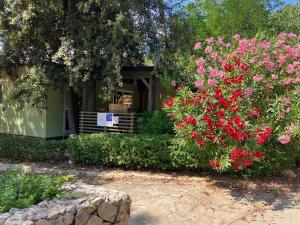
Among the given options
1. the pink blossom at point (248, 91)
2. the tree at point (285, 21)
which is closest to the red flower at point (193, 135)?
the pink blossom at point (248, 91)

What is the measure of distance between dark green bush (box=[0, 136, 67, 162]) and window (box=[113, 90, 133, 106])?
18.1 ft

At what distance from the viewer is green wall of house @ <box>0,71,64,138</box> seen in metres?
13.5

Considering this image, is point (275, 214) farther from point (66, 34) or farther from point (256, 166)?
point (66, 34)

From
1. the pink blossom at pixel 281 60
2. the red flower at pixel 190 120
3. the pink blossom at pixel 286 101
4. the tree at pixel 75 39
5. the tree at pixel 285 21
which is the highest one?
the tree at pixel 285 21

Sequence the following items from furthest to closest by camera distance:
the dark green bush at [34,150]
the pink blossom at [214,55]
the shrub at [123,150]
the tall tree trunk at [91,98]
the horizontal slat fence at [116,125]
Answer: the tall tree trunk at [91,98] → the horizontal slat fence at [116,125] → the dark green bush at [34,150] → the shrub at [123,150] → the pink blossom at [214,55]

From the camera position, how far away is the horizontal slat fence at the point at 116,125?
11.5 meters

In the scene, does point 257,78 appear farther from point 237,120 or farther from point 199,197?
point 199,197

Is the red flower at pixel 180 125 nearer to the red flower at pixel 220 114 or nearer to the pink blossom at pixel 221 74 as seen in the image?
the red flower at pixel 220 114

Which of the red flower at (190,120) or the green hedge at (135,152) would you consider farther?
the green hedge at (135,152)

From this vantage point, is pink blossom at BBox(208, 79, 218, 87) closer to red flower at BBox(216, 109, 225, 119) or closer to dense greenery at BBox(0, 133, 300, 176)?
red flower at BBox(216, 109, 225, 119)

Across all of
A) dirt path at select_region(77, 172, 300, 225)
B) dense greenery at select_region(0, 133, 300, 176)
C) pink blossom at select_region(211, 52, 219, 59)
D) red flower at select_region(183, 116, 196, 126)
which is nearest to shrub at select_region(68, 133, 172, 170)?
dense greenery at select_region(0, 133, 300, 176)

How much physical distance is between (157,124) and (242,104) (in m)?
3.77

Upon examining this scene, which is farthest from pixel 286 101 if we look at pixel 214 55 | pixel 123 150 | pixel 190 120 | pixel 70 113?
pixel 70 113

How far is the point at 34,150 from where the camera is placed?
9.79m
